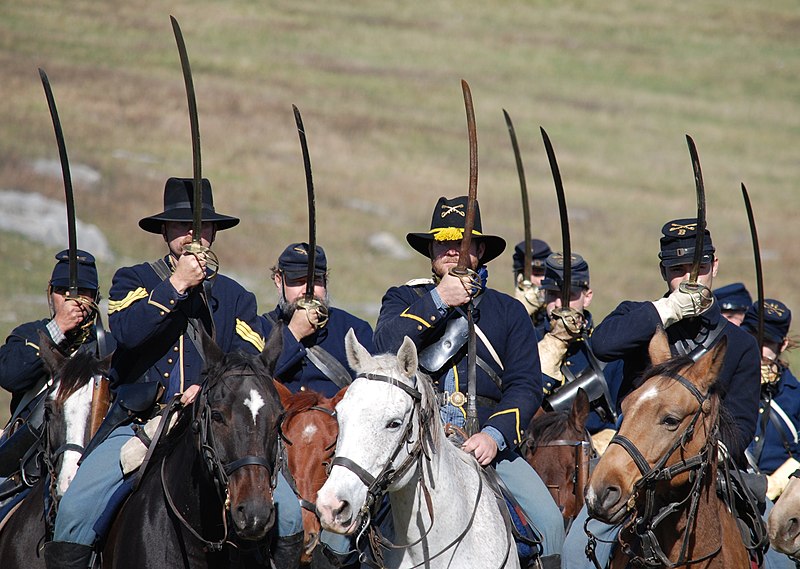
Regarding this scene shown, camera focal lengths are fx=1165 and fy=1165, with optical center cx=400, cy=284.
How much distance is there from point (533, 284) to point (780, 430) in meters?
2.68

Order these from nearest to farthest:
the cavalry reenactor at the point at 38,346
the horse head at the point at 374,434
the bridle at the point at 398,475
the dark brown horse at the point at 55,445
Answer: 1. the horse head at the point at 374,434
2. the bridle at the point at 398,475
3. the dark brown horse at the point at 55,445
4. the cavalry reenactor at the point at 38,346

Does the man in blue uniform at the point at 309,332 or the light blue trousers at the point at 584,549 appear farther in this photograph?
the man in blue uniform at the point at 309,332

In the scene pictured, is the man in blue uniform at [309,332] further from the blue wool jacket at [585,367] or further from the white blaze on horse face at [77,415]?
the blue wool jacket at [585,367]

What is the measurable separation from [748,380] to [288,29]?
32.4 m

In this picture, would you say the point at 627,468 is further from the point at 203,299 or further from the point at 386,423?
the point at 203,299

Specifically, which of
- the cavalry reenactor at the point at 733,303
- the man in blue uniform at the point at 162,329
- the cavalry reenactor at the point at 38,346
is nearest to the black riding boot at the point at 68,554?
the man in blue uniform at the point at 162,329

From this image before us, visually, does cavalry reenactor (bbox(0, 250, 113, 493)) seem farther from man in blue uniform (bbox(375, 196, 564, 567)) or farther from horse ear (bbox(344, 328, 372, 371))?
horse ear (bbox(344, 328, 372, 371))

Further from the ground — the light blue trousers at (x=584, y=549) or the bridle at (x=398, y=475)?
the bridle at (x=398, y=475)

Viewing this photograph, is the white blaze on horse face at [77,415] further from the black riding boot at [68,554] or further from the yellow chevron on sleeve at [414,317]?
the yellow chevron on sleeve at [414,317]

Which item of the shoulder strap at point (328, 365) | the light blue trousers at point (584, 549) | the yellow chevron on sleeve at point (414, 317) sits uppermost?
the yellow chevron on sleeve at point (414, 317)

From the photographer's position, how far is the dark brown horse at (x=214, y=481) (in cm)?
552

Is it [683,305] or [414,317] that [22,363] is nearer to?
[414,317]

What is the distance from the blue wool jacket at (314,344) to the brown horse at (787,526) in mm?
3511

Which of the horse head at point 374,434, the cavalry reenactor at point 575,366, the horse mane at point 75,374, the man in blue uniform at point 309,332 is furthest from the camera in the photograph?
the cavalry reenactor at point 575,366
